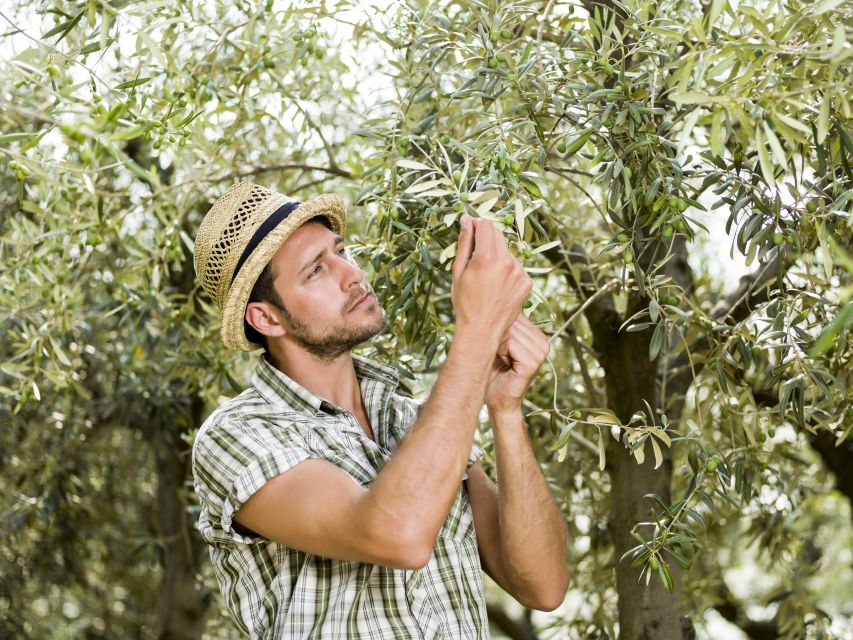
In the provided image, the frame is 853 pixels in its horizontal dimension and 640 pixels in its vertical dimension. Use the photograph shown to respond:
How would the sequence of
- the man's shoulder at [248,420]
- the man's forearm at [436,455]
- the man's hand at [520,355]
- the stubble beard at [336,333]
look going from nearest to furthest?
the man's forearm at [436,455], the man's shoulder at [248,420], the man's hand at [520,355], the stubble beard at [336,333]

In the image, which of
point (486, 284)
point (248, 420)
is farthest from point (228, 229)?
point (486, 284)

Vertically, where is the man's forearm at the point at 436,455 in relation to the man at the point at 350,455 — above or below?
above

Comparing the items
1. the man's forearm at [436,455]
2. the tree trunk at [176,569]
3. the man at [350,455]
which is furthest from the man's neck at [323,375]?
the tree trunk at [176,569]

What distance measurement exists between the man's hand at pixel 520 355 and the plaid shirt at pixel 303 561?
12.5 inches

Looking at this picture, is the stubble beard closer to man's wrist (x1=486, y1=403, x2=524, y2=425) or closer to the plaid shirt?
the plaid shirt

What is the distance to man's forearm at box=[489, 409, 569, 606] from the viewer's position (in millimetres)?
2303

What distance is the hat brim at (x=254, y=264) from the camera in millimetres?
2398

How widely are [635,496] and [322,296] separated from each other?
3.85ft

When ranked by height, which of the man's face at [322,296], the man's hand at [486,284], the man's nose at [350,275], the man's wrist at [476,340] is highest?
the man's hand at [486,284]

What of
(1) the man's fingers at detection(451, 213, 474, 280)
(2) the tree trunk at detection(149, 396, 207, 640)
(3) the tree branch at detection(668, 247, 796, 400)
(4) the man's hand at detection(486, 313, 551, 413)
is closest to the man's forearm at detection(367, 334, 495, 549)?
(1) the man's fingers at detection(451, 213, 474, 280)

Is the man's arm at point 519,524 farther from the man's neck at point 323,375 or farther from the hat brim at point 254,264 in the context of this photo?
the hat brim at point 254,264

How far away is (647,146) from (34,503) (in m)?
3.78

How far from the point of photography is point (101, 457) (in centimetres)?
630

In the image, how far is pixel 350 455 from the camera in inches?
86.0
